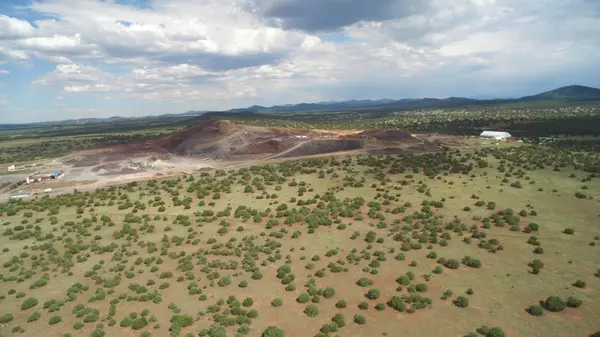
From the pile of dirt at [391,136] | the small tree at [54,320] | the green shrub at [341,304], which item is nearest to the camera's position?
the small tree at [54,320]

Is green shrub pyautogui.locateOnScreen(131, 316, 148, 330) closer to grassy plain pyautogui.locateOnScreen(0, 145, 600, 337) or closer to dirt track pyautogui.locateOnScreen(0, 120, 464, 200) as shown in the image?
grassy plain pyautogui.locateOnScreen(0, 145, 600, 337)

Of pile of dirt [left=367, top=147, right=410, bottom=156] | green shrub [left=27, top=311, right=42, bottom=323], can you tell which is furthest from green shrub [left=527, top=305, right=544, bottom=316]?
pile of dirt [left=367, top=147, right=410, bottom=156]

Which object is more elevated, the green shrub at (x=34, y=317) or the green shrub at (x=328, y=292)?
the green shrub at (x=34, y=317)

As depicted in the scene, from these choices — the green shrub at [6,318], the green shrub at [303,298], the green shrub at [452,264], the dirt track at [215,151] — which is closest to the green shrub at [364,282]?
the green shrub at [303,298]

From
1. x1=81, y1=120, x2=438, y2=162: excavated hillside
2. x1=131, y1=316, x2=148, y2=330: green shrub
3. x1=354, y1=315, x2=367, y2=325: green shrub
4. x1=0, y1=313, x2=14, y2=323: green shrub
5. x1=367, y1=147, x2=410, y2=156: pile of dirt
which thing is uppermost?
x1=81, y1=120, x2=438, y2=162: excavated hillside

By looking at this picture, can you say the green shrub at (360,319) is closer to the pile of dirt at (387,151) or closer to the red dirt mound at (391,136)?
the pile of dirt at (387,151)

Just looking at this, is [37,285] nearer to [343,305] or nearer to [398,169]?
[343,305]

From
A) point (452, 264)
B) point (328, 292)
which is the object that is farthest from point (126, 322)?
point (452, 264)

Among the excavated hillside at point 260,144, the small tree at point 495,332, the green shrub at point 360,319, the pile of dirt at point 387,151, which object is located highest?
the excavated hillside at point 260,144
